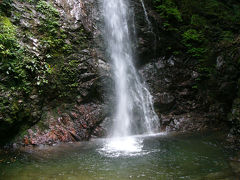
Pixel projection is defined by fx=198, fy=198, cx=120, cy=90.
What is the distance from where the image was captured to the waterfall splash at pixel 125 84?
841 centimetres

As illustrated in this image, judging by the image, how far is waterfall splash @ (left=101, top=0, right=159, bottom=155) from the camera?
8414 millimetres

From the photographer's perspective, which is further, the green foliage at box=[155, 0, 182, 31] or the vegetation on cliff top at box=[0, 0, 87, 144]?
the green foliage at box=[155, 0, 182, 31]

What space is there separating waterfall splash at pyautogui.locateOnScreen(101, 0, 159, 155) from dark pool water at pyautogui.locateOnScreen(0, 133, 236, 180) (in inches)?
60.8

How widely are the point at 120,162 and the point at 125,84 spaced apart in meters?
4.98

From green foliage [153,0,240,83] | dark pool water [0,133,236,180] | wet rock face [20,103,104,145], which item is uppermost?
green foliage [153,0,240,83]

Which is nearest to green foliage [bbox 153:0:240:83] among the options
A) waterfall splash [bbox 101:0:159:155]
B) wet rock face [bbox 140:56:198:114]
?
wet rock face [bbox 140:56:198:114]

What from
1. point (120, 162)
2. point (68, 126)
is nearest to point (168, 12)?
point (68, 126)

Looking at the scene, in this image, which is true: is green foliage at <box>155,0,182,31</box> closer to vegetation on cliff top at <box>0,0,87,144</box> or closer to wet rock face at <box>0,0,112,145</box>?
wet rock face at <box>0,0,112,145</box>

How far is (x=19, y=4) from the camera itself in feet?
25.1

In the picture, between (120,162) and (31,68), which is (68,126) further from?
(120,162)

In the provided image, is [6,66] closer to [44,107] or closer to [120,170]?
[44,107]

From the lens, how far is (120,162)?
4.77 meters

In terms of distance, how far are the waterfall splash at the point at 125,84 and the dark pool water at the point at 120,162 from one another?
1545mm

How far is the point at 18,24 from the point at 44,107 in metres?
3.18
